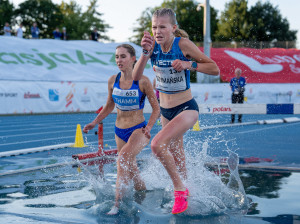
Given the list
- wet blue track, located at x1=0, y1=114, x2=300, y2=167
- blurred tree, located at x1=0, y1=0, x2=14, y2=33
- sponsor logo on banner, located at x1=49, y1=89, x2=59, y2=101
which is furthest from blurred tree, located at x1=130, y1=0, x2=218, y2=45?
wet blue track, located at x1=0, y1=114, x2=300, y2=167

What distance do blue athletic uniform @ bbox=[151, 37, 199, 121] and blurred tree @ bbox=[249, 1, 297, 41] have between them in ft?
205

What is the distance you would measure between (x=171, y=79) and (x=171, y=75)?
5 cm

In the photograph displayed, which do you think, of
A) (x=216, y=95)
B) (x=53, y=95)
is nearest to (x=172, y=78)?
(x=53, y=95)

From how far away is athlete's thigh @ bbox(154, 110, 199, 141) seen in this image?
4.90m

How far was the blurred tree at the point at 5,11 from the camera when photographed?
Result: 5912 cm

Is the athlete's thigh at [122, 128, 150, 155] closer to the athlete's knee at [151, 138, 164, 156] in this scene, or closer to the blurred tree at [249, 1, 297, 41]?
the athlete's knee at [151, 138, 164, 156]

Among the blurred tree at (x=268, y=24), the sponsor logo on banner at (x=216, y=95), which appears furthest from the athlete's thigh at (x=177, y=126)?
the blurred tree at (x=268, y=24)

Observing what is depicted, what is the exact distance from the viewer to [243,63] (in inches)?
1547

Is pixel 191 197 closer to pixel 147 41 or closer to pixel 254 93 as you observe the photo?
pixel 147 41

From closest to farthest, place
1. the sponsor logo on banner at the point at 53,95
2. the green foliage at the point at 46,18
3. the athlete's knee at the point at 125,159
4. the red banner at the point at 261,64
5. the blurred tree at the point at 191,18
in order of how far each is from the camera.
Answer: the athlete's knee at the point at 125,159
the sponsor logo on banner at the point at 53,95
the red banner at the point at 261,64
the green foliage at the point at 46,18
the blurred tree at the point at 191,18

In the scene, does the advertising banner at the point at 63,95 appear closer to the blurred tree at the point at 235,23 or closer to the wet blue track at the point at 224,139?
the wet blue track at the point at 224,139

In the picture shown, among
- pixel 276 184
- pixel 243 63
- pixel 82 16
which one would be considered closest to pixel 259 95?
pixel 243 63

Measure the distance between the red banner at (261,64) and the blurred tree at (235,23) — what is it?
23689mm

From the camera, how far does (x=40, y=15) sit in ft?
213
